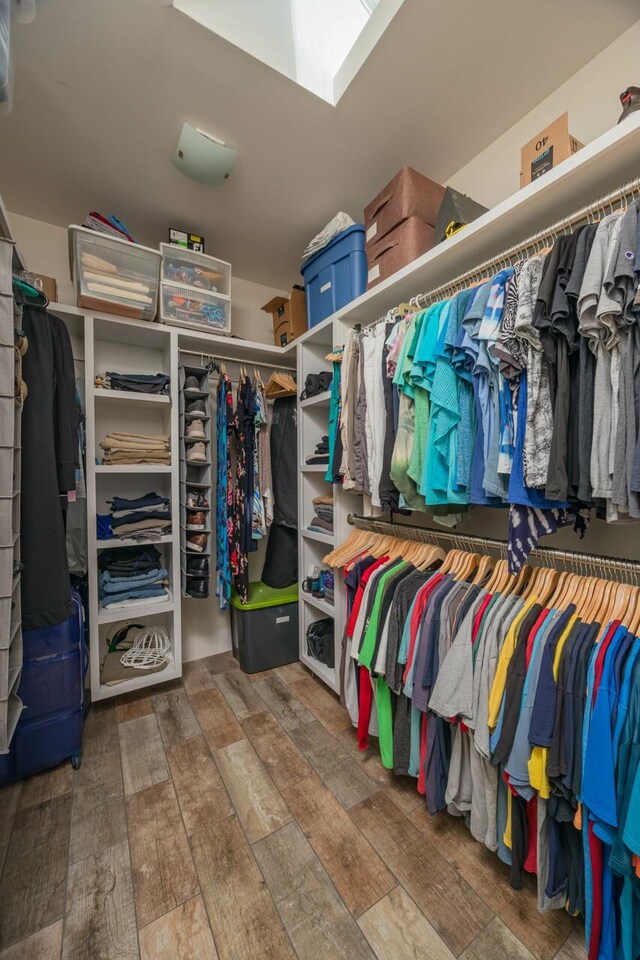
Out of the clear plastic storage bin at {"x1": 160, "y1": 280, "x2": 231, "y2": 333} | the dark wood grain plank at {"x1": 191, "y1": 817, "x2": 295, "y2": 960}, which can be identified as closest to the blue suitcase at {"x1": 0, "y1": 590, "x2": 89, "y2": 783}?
the dark wood grain plank at {"x1": 191, "y1": 817, "x2": 295, "y2": 960}

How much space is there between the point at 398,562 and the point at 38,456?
1444 millimetres

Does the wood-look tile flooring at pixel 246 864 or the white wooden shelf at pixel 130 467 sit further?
the white wooden shelf at pixel 130 467

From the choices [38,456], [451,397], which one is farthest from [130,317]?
[451,397]

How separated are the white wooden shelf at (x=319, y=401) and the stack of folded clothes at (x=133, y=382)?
2.57 ft

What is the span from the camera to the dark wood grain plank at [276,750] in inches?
60.2

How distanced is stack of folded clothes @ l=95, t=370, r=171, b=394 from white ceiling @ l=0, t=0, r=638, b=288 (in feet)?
2.97

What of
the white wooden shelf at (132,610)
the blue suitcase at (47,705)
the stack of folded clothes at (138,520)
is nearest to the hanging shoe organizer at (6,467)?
the blue suitcase at (47,705)

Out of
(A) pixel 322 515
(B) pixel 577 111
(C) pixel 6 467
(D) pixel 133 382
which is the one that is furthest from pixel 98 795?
(B) pixel 577 111

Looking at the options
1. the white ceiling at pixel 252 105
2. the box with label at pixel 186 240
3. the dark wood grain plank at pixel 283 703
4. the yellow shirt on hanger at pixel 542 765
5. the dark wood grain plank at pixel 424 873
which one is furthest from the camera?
the box with label at pixel 186 240

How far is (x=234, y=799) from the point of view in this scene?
143 cm

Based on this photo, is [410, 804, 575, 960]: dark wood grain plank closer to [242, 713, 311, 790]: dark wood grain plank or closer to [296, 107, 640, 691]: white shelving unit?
[242, 713, 311, 790]: dark wood grain plank

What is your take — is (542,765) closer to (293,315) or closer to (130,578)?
(130,578)

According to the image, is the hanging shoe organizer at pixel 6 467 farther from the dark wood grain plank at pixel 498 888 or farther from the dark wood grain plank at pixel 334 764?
the dark wood grain plank at pixel 498 888

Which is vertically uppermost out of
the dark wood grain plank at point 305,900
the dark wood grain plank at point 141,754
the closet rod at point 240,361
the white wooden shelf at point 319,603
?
the closet rod at point 240,361
